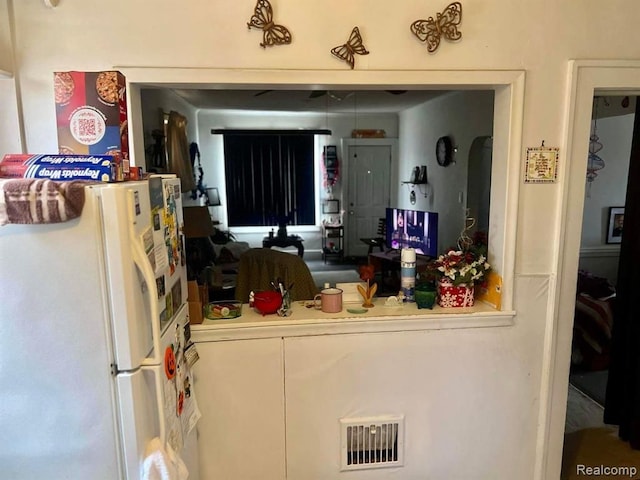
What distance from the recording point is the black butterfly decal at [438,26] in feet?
5.45

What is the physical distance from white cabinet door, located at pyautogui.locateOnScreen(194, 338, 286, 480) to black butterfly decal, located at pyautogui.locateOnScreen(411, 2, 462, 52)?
1322mm

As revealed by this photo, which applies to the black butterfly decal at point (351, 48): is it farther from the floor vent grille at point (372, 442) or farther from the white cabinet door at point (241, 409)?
the floor vent grille at point (372, 442)

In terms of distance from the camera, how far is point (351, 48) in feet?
5.41

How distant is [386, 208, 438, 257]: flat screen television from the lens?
A: 3.85m

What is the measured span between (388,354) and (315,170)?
5.35 metres

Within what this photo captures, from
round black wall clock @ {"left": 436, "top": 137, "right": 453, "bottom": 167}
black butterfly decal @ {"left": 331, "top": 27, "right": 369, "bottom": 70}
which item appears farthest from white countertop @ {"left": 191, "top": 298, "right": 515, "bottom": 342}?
round black wall clock @ {"left": 436, "top": 137, "right": 453, "bottom": 167}

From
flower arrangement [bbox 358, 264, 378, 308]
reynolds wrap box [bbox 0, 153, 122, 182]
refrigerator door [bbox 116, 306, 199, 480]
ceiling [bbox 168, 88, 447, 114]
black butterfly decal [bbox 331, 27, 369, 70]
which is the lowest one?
refrigerator door [bbox 116, 306, 199, 480]

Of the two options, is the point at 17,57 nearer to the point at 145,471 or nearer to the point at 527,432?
the point at 145,471

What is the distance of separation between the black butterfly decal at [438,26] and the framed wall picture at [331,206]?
5.38 meters

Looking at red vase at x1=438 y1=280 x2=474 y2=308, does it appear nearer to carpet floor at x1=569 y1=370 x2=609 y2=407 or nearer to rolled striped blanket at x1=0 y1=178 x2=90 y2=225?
rolled striped blanket at x1=0 y1=178 x2=90 y2=225

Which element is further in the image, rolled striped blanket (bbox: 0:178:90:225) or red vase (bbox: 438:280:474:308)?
red vase (bbox: 438:280:474:308)

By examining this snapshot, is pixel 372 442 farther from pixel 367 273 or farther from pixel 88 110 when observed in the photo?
pixel 88 110

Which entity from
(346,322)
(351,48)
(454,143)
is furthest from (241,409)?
(454,143)

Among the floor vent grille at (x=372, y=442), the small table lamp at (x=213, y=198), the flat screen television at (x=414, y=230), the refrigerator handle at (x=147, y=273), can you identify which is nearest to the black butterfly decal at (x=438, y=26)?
the refrigerator handle at (x=147, y=273)
